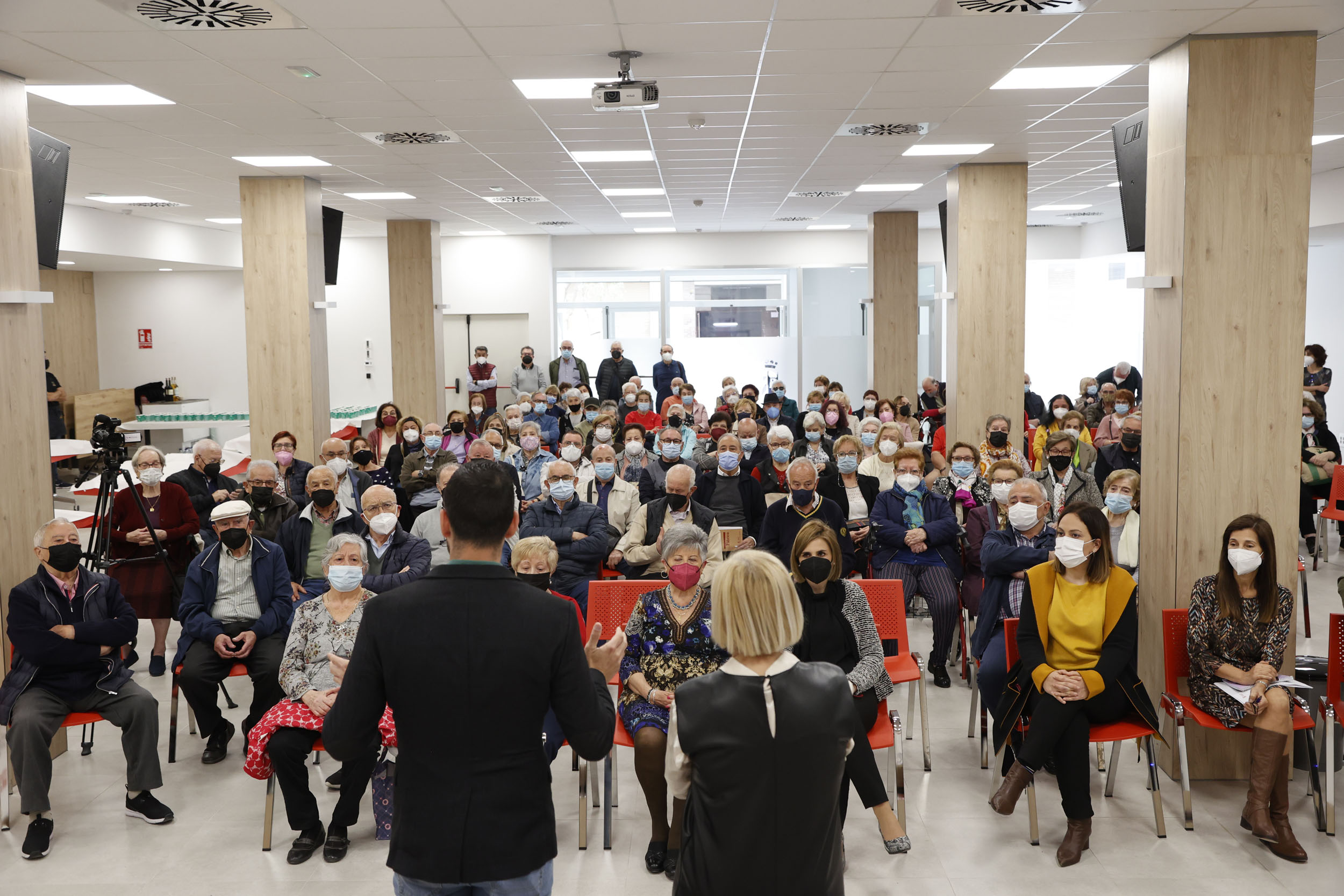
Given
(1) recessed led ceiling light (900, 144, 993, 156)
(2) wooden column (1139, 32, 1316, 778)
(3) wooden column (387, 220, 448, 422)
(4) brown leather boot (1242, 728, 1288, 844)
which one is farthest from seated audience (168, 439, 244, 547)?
(3) wooden column (387, 220, 448, 422)

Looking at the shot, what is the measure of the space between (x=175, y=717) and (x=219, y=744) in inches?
10.4

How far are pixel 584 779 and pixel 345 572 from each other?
140 centimetres

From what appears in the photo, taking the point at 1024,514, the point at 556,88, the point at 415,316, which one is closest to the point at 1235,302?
the point at 1024,514

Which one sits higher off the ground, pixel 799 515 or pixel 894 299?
pixel 894 299

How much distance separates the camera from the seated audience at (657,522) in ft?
21.2

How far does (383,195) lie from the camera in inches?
487

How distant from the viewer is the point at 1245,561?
452cm

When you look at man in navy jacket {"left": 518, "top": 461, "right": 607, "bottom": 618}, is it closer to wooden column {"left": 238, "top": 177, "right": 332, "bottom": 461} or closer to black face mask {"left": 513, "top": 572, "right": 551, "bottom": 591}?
black face mask {"left": 513, "top": 572, "right": 551, "bottom": 591}

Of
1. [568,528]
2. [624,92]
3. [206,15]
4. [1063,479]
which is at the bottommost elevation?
[568,528]

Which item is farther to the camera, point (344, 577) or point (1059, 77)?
point (1059, 77)

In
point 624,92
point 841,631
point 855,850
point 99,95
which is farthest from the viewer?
point 99,95

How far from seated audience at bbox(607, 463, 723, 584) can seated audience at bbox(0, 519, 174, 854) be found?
284cm

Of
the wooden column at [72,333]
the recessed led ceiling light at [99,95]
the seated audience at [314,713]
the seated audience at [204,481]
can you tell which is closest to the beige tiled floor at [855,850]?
the seated audience at [314,713]

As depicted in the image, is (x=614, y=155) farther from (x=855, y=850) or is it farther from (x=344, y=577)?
(x=855, y=850)
